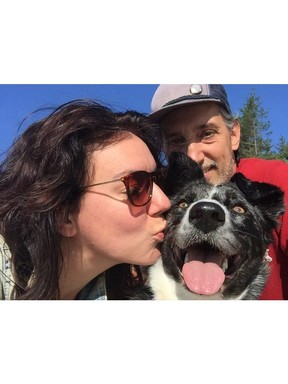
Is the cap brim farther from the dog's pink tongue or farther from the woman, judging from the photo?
the dog's pink tongue

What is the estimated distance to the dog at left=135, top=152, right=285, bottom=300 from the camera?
10.6 ft

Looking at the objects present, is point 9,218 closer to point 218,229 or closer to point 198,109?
point 218,229

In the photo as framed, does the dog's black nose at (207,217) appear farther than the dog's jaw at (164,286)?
No

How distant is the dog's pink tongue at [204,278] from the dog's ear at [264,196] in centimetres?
53

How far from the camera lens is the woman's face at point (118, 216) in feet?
10.2

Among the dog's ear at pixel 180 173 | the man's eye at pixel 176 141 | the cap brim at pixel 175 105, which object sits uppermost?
the cap brim at pixel 175 105

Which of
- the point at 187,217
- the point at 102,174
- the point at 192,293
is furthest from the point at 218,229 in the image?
the point at 102,174

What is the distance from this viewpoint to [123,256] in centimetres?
326

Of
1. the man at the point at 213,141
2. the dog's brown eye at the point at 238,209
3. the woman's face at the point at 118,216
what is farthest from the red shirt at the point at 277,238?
the woman's face at the point at 118,216

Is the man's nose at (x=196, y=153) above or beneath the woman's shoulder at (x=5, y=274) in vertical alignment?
above

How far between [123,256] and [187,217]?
1.44 feet

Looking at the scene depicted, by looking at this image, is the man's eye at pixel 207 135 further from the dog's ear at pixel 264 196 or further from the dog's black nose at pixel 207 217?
the dog's black nose at pixel 207 217

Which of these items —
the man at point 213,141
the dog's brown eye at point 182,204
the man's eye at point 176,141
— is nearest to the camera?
the dog's brown eye at point 182,204

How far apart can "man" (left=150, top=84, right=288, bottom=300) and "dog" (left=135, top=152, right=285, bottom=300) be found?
0.07m
